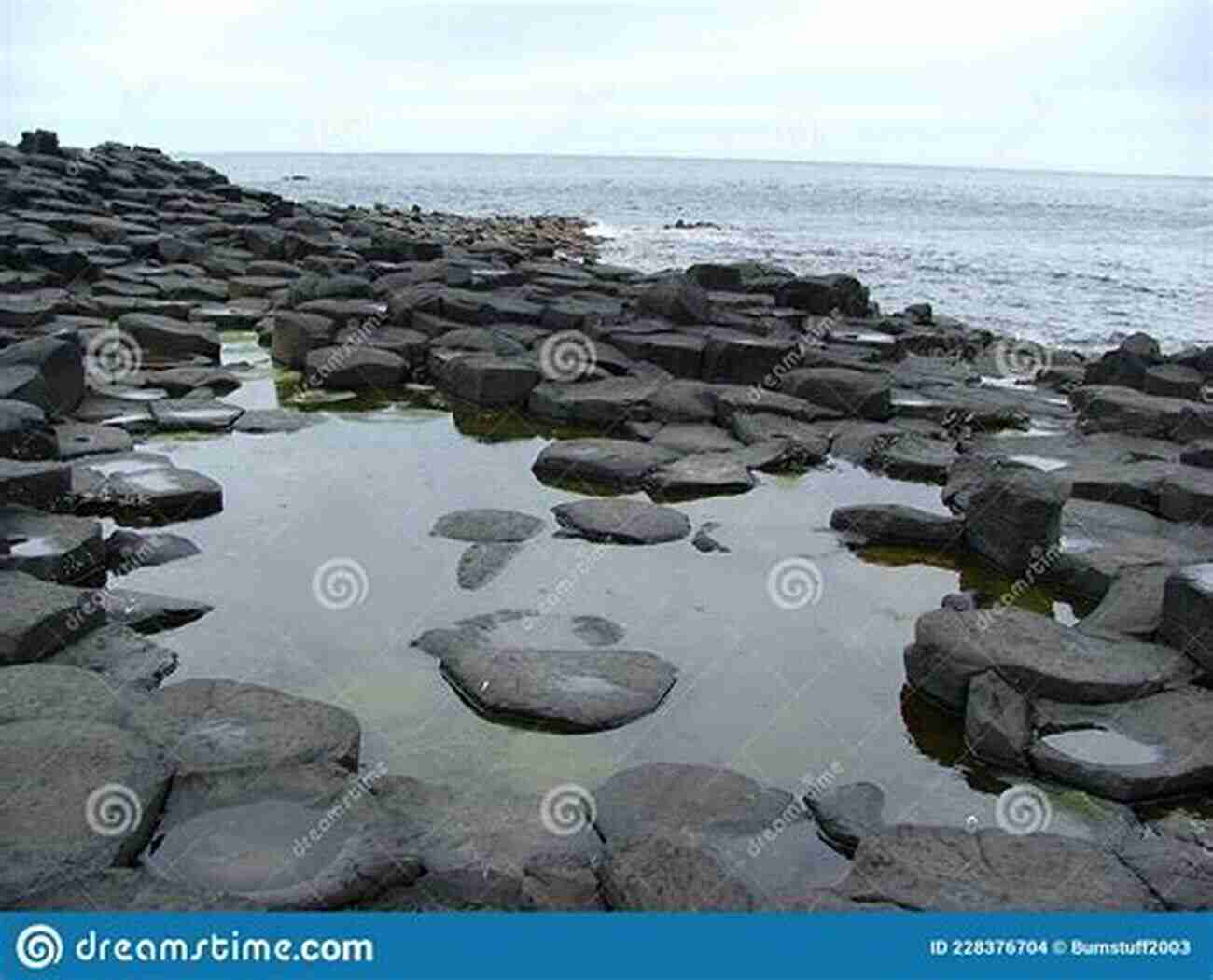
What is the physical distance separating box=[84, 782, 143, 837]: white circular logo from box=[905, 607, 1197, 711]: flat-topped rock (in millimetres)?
2591

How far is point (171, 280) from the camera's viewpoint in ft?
40.2

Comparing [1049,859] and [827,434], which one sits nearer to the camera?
[1049,859]

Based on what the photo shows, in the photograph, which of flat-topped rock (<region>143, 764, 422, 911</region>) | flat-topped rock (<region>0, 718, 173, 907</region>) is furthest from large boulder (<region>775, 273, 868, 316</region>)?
flat-topped rock (<region>0, 718, 173, 907</region>)

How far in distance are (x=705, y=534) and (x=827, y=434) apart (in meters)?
2.24

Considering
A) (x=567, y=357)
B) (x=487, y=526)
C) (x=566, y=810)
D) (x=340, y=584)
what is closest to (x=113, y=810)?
(x=566, y=810)

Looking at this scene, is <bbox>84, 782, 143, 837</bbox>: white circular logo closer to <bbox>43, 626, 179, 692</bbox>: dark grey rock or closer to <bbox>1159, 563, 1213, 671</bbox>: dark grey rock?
<bbox>43, 626, 179, 692</bbox>: dark grey rock

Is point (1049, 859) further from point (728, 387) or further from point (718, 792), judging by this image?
point (728, 387)

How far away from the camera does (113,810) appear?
3002 mm

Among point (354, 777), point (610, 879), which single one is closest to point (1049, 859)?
point (610, 879)

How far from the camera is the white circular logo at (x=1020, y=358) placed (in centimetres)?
1111

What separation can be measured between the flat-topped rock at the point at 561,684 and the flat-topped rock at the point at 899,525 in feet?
6.10

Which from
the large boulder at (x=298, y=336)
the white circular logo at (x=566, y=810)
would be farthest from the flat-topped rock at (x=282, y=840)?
the large boulder at (x=298, y=336)

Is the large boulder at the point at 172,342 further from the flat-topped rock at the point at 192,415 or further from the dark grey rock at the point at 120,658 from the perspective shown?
the dark grey rock at the point at 120,658

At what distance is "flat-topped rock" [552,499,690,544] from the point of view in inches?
224
